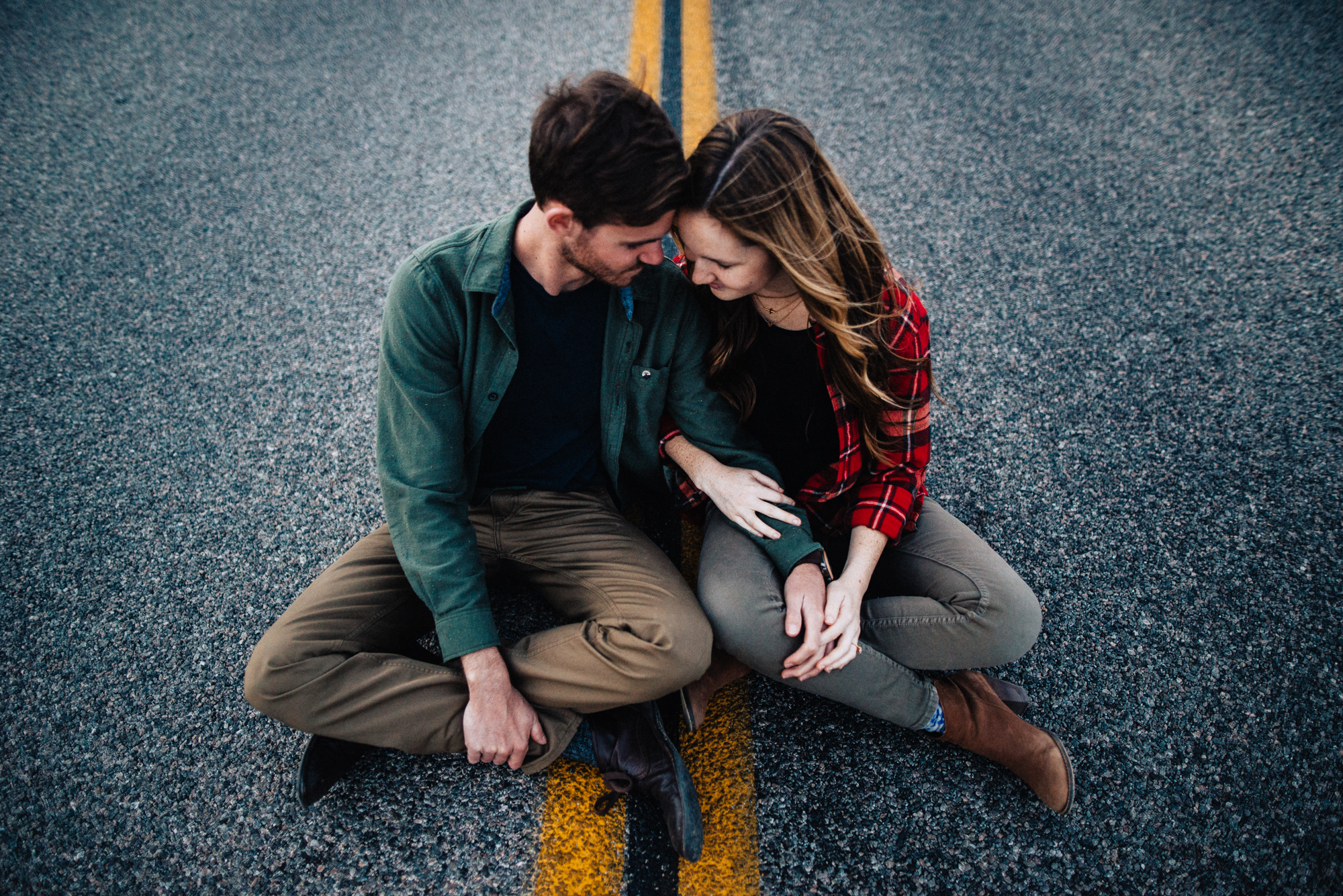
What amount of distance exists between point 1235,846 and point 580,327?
210 cm

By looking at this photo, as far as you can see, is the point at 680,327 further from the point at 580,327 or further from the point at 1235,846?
the point at 1235,846

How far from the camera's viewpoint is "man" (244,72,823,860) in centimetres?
167

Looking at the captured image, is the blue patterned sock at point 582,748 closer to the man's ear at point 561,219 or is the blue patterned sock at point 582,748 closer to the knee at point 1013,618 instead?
the knee at point 1013,618

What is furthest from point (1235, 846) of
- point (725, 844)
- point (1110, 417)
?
point (1110, 417)

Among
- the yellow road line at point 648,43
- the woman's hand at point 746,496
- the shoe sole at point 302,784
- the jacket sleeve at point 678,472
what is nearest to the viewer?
the shoe sole at point 302,784

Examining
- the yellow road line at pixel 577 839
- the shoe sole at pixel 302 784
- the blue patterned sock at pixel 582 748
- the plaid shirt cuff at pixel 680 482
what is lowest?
the shoe sole at pixel 302 784

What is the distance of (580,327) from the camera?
76.5 inches

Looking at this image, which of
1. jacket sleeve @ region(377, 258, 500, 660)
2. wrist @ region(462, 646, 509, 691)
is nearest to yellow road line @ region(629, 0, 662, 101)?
jacket sleeve @ region(377, 258, 500, 660)

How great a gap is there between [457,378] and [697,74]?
3.07 m

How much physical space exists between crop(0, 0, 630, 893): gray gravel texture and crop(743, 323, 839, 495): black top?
45.8 inches

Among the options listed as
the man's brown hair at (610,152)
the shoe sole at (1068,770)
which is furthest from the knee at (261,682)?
the shoe sole at (1068,770)

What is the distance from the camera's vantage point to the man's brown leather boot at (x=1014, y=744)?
178cm

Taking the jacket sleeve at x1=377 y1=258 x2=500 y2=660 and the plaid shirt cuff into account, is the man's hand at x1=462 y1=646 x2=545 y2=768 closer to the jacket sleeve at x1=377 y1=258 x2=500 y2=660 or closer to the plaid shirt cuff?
the jacket sleeve at x1=377 y1=258 x2=500 y2=660

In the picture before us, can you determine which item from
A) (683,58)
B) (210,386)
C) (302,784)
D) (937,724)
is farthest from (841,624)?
(683,58)
